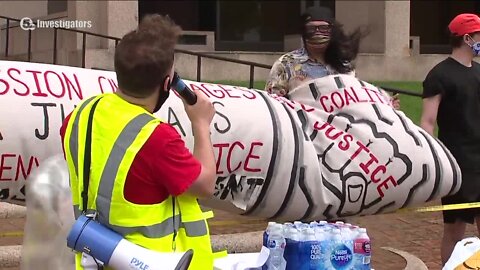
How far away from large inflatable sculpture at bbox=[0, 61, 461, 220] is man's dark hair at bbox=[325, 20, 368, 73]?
0.21 m

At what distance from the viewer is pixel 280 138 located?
12.5 feet

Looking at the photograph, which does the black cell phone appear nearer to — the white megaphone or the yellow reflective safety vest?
the yellow reflective safety vest

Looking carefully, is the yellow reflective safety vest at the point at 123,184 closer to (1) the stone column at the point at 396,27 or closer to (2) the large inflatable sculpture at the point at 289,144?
(2) the large inflatable sculpture at the point at 289,144

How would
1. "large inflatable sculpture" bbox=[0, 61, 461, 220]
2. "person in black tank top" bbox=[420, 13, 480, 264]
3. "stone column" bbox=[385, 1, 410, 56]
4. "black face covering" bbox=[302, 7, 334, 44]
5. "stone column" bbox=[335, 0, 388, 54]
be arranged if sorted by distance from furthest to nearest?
"stone column" bbox=[335, 0, 388, 54] → "stone column" bbox=[385, 1, 410, 56] → "person in black tank top" bbox=[420, 13, 480, 264] → "black face covering" bbox=[302, 7, 334, 44] → "large inflatable sculpture" bbox=[0, 61, 461, 220]

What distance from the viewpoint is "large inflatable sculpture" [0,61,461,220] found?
3.47 m

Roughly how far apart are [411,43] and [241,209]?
14.9 metres

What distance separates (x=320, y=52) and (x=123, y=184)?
2051 millimetres

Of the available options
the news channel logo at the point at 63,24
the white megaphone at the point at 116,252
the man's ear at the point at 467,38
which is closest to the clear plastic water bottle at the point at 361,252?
the white megaphone at the point at 116,252

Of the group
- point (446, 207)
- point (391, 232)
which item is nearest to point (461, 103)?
point (446, 207)

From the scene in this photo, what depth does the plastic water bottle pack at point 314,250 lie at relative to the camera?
335 centimetres

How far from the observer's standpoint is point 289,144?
380 centimetres

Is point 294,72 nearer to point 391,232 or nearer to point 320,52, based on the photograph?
point 320,52

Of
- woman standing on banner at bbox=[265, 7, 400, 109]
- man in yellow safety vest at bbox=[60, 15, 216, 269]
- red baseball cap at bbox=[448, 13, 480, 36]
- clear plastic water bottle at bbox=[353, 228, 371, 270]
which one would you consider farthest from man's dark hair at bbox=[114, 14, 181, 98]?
red baseball cap at bbox=[448, 13, 480, 36]

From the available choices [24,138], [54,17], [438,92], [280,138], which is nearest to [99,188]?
[24,138]
